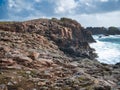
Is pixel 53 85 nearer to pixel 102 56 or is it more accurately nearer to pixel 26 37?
pixel 26 37

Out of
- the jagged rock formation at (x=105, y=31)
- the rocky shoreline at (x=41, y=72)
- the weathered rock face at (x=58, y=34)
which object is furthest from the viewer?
the jagged rock formation at (x=105, y=31)

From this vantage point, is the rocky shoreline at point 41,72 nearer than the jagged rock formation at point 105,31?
Yes

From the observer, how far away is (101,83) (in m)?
28.3

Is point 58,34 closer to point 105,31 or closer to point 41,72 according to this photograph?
point 41,72

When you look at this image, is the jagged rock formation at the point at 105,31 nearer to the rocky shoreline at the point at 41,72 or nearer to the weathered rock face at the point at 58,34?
the weathered rock face at the point at 58,34

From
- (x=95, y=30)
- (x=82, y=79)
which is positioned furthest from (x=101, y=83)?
(x=95, y=30)

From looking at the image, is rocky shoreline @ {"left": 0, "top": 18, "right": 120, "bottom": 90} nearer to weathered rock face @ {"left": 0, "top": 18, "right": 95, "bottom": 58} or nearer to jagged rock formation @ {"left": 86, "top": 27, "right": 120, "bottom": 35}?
weathered rock face @ {"left": 0, "top": 18, "right": 95, "bottom": 58}

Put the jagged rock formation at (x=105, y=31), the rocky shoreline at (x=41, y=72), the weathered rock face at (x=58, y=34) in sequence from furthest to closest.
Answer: the jagged rock formation at (x=105, y=31) → the weathered rock face at (x=58, y=34) → the rocky shoreline at (x=41, y=72)

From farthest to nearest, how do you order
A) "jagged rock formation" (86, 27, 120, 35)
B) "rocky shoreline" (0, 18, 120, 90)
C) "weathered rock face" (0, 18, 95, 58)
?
"jagged rock formation" (86, 27, 120, 35)
"weathered rock face" (0, 18, 95, 58)
"rocky shoreline" (0, 18, 120, 90)

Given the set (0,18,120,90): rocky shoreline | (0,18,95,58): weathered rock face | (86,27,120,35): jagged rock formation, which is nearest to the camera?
(0,18,120,90): rocky shoreline

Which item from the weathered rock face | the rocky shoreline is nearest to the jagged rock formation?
the weathered rock face

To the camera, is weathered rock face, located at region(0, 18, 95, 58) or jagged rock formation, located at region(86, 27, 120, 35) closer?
weathered rock face, located at region(0, 18, 95, 58)

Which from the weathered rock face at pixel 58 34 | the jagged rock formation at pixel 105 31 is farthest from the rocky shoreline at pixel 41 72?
the jagged rock formation at pixel 105 31

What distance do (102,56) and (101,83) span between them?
37.1 m
